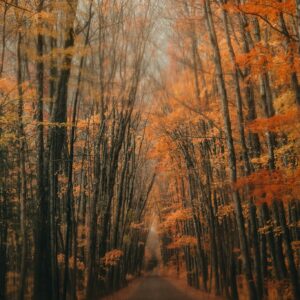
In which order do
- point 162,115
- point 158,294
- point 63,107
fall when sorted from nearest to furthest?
point 63,107 → point 162,115 → point 158,294

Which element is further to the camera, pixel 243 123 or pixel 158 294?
pixel 158 294

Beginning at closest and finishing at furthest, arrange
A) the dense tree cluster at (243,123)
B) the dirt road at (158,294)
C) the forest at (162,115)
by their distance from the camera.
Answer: the dense tree cluster at (243,123), the forest at (162,115), the dirt road at (158,294)

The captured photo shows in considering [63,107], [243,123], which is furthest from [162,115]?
[243,123]

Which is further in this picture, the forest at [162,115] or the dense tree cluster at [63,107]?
the dense tree cluster at [63,107]

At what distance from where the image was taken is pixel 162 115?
18.5 meters

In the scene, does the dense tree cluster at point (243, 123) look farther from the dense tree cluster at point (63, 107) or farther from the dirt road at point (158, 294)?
the dense tree cluster at point (63, 107)

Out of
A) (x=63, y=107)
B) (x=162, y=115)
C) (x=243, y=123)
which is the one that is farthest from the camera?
(x=162, y=115)

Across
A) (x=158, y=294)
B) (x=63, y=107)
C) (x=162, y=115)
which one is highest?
(x=162, y=115)

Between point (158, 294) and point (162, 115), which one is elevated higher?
point (162, 115)

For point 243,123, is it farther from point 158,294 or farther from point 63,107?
point 158,294

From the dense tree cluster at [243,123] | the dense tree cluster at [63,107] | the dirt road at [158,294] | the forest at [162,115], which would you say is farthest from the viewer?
the dirt road at [158,294]

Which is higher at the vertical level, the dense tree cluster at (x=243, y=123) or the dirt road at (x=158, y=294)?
the dense tree cluster at (x=243, y=123)

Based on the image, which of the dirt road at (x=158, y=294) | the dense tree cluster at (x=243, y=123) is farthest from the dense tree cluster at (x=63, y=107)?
the dense tree cluster at (x=243, y=123)

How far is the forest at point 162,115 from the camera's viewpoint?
9.91 meters
